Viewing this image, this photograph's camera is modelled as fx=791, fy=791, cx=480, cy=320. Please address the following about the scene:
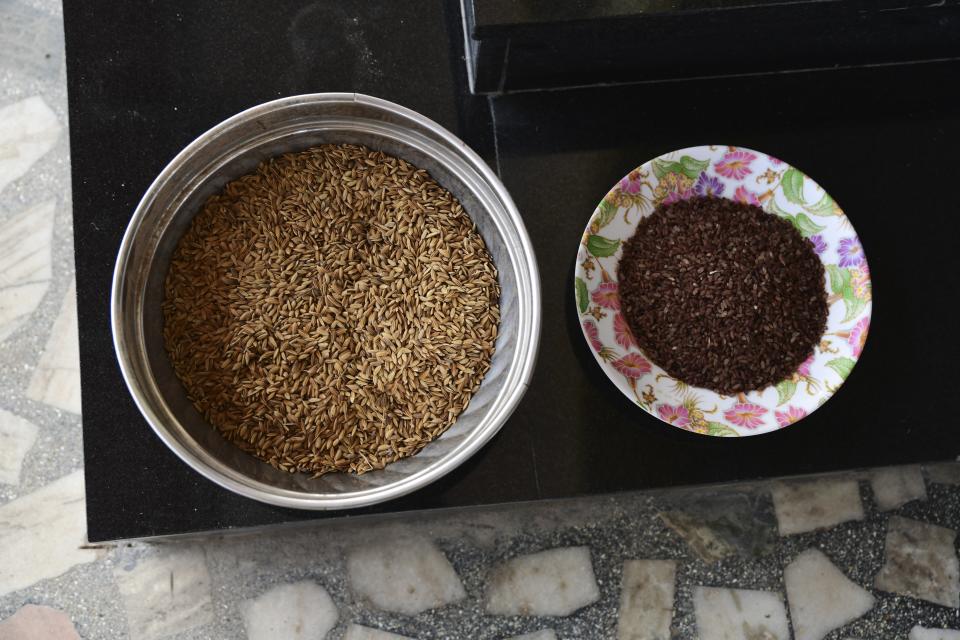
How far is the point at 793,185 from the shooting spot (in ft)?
3.94

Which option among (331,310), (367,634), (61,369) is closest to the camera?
(331,310)

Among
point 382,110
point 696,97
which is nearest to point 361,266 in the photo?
point 382,110

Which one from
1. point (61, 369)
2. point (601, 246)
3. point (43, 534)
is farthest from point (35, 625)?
point (601, 246)

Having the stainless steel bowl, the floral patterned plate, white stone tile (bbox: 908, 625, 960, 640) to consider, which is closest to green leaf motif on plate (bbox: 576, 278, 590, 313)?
the floral patterned plate

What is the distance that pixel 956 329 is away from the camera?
1.27 meters

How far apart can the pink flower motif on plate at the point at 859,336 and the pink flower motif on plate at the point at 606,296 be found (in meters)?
0.35

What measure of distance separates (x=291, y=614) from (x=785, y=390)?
915 mm

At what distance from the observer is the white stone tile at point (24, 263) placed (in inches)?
59.4

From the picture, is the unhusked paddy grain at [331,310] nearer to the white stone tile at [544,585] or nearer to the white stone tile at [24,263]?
the white stone tile at [544,585]

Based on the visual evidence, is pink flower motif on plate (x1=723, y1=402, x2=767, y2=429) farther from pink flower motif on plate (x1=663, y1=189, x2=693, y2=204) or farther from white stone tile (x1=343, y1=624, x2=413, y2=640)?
white stone tile (x1=343, y1=624, x2=413, y2=640)

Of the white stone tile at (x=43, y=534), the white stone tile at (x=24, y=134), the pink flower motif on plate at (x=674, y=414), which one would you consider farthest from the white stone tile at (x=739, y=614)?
the white stone tile at (x=24, y=134)

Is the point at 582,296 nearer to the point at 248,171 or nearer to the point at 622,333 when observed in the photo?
the point at 622,333

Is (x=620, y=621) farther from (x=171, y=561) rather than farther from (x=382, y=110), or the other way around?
(x=382, y=110)

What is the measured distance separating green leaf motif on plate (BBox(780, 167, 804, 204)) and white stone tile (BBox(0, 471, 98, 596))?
4.33ft
